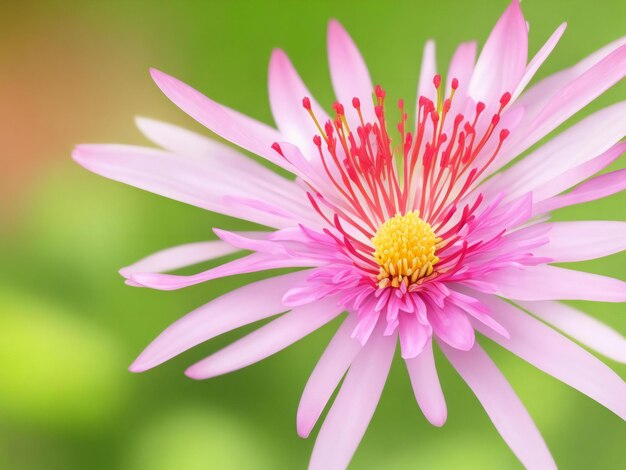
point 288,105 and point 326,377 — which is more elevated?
point 288,105

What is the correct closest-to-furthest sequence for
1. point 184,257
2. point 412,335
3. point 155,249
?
point 412,335 < point 184,257 < point 155,249

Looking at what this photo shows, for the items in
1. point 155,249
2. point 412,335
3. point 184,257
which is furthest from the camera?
point 155,249

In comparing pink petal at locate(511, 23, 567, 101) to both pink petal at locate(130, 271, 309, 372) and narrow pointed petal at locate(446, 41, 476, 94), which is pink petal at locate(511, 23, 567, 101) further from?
pink petal at locate(130, 271, 309, 372)

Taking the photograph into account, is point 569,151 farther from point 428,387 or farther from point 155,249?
point 155,249

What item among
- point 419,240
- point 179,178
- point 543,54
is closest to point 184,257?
point 179,178

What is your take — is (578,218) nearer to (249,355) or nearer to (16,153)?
(249,355)

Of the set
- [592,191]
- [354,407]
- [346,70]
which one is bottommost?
[354,407]
